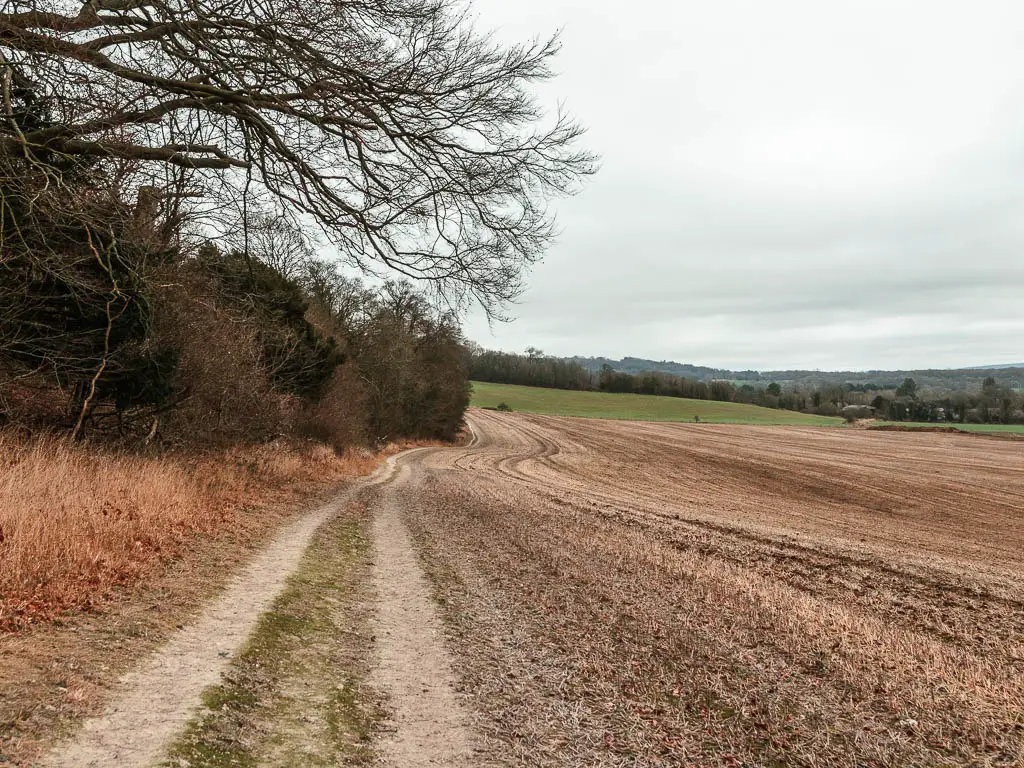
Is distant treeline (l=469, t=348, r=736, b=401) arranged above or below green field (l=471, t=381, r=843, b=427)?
above

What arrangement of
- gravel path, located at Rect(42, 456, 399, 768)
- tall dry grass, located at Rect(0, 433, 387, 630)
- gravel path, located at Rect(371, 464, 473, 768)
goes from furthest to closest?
tall dry grass, located at Rect(0, 433, 387, 630), gravel path, located at Rect(371, 464, 473, 768), gravel path, located at Rect(42, 456, 399, 768)

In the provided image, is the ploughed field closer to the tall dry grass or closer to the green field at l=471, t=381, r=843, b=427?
the tall dry grass

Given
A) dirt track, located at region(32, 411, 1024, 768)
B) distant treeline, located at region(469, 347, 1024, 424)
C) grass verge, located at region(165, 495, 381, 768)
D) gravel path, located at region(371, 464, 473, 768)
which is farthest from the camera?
distant treeline, located at region(469, 347, 1024, 424)

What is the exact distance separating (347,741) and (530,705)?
1213 millimetres

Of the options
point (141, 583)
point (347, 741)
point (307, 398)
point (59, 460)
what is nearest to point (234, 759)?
point (347, 741)

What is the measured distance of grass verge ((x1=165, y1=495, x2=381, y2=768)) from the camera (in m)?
3.27

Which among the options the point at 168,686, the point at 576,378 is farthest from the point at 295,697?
the point at 576,378

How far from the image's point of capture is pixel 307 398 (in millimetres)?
24141

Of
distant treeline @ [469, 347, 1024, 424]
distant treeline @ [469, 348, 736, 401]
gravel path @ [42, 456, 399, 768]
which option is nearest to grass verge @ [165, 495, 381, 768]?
gravel path @ [42, 456, 399, 768]

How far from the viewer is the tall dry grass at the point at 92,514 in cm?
521

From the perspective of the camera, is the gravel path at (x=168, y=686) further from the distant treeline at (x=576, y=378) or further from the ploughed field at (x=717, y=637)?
the distant treeline at (x=576, y=378)

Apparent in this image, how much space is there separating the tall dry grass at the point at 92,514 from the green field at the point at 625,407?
77.9 meters

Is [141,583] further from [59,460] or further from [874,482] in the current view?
[874,482]

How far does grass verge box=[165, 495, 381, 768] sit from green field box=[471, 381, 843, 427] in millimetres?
82397
